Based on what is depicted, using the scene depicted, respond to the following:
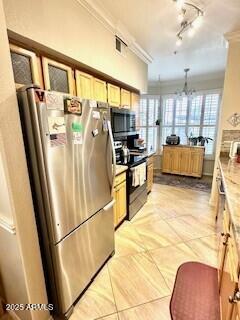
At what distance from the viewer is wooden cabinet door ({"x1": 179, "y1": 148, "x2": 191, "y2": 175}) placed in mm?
5062

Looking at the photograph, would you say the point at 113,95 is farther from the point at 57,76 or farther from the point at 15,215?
the point at 15,215

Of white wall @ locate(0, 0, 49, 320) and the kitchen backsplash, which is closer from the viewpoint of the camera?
white wall @ locate(0, 0, 49, 320)

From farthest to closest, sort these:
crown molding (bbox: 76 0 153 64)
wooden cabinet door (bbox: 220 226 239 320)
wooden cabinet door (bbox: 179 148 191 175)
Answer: wooden cabinet door (bbox: 179 148 191 175) → crown molding (bbox: 76 0 153 64) → wooden cabinet door (bbox: 220 226 239 320)

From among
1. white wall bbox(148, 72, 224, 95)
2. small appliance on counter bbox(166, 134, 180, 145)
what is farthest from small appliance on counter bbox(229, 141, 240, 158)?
white wall bbox(148, 72, 224, 95)

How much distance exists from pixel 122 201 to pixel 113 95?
1643mm

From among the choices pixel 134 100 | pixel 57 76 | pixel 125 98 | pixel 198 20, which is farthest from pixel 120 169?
pixel 198 20

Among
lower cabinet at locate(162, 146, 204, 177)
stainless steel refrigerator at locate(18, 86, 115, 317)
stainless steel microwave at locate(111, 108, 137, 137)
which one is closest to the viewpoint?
stainless steel refrigerator at locate(18, 86, 115, 317)

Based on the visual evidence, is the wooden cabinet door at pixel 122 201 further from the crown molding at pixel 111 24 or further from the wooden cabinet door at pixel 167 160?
the wooden cabinet door at pixel 167 160

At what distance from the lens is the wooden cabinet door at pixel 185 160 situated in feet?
16.6

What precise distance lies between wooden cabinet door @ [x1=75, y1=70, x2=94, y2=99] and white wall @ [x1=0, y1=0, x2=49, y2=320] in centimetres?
111

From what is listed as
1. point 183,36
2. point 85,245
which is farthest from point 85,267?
point 183,36

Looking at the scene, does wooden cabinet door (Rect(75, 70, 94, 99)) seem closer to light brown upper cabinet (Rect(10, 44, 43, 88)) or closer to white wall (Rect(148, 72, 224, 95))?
light brown upper cabinet (Rect(10, 44, 43, 88))

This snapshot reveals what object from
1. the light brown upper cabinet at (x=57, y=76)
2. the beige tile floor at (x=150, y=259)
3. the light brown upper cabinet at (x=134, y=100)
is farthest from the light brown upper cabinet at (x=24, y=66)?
the light brown upper cabinet at (x=134, y=100)

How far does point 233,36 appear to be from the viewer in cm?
262
